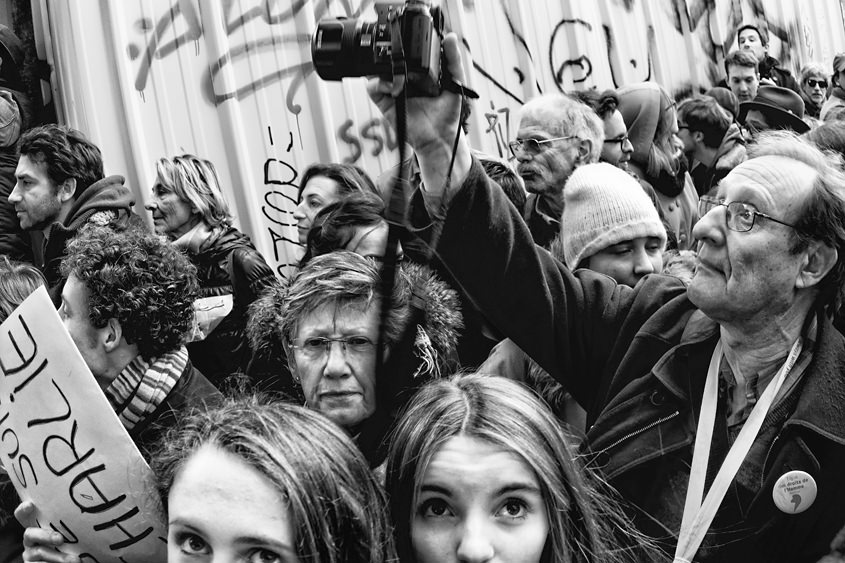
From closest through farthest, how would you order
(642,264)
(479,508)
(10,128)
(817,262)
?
(479,508) < (817,262) < (642,264) < (10,128)

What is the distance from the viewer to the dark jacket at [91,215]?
3.73 metres

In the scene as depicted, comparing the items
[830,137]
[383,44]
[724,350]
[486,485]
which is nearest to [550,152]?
[830,137]

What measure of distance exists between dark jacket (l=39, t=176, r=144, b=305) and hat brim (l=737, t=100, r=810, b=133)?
3.23 m

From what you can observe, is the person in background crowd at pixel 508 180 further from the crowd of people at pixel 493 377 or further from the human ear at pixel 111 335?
the human ear at pixel 111 335

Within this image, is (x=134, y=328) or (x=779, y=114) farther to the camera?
(x=779, y=114)

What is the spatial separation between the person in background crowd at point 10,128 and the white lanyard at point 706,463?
2990 millimetres

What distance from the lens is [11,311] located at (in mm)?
2578

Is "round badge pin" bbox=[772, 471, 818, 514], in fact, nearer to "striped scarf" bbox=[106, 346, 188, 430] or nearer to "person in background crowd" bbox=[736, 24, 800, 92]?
"striped scarf" bbox=[106, 346, 188, 430]

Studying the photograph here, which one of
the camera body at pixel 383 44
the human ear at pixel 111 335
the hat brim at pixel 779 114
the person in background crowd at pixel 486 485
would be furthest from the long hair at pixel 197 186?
the hat brim at pixel 779 114

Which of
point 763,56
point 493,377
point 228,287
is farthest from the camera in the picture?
point 763,56

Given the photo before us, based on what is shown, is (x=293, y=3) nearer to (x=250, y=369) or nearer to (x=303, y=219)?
(x=303, y=219)

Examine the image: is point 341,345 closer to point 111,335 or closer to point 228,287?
point 111,335

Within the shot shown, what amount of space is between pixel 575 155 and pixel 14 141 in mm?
2315

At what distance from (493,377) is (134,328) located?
0.94 meters
